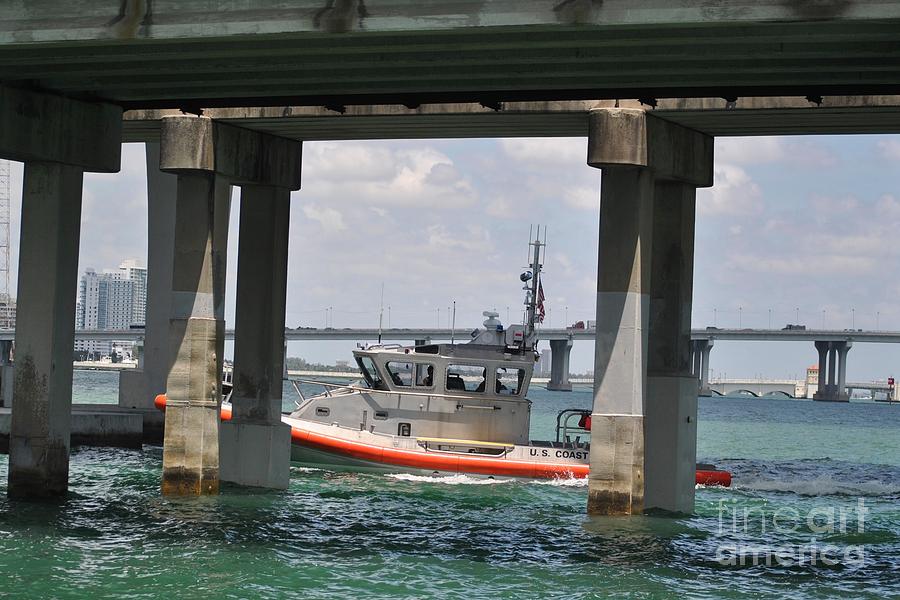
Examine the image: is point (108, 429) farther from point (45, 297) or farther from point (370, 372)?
point (45, 297)

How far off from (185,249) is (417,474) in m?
9.98

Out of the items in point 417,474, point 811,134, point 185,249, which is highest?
point 811,134

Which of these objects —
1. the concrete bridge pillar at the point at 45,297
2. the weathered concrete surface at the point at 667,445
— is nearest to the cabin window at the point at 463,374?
the weathered concrete surface at the point at 667,445

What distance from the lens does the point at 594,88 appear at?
23531mm

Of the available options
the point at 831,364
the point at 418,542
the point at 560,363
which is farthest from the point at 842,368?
the point at 418,542

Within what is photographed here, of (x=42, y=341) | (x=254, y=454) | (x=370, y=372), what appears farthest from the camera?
(x=370, y=372)

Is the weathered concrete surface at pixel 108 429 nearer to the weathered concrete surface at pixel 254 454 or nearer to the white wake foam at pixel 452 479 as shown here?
the white wake foam at pixel 452 479

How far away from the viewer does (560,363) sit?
14512cm

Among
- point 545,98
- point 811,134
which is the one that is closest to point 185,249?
point 545,98

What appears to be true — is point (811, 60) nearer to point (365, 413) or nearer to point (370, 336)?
point (365, 413)

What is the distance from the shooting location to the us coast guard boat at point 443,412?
113ft

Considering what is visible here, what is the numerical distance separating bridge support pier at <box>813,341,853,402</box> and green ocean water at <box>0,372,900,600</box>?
112m

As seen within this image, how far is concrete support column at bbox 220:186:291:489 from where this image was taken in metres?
28.6

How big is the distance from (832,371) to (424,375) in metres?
120
